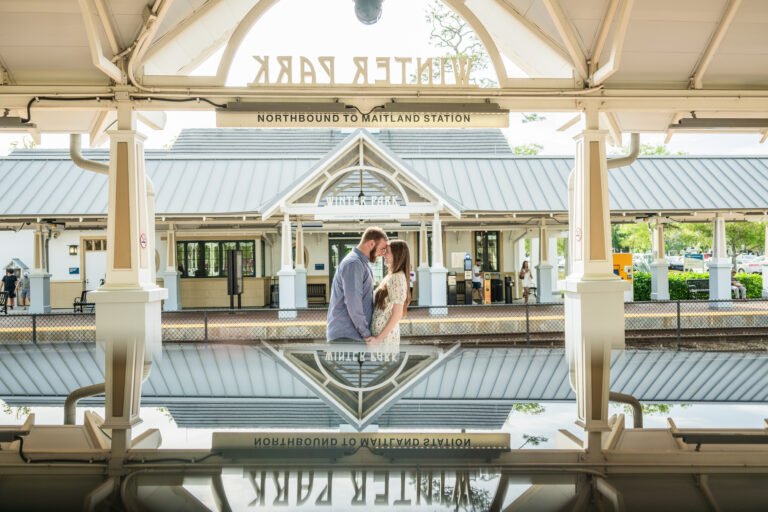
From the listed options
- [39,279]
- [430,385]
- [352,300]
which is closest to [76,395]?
[352,300]

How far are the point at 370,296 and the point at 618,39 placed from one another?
17.0 ft

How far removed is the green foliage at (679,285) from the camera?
23.5 meters

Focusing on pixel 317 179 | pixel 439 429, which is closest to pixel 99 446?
pixel 439 429

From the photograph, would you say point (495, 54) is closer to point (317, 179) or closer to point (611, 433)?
point (611, 433)

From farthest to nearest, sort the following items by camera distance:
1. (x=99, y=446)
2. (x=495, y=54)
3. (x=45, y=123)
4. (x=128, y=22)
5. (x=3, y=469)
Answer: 1. (x=45, y=123)
2. (x=495, y=54)
3. (x=128, y=22)
4. (x=99, y=446)
5. (x=3, y=469)

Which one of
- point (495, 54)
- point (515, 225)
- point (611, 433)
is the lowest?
point (611, 433)

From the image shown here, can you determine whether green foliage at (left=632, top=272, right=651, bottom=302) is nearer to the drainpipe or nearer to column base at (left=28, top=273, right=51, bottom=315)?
column base at (left=28, top=273, right=51, bottom=315)

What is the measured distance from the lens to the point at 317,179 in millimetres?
16953

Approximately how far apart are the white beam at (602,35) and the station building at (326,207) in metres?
8.30

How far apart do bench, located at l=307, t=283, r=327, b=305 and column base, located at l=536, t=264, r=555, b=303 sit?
7920 millimetres

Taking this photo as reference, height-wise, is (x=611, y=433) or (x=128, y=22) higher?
(x=128, y=22)

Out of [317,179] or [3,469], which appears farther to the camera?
[317,179]

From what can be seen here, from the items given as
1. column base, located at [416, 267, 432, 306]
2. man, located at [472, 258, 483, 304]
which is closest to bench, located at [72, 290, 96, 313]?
column base, located at [416, 267, 432, 306]

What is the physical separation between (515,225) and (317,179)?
26.7 ft
